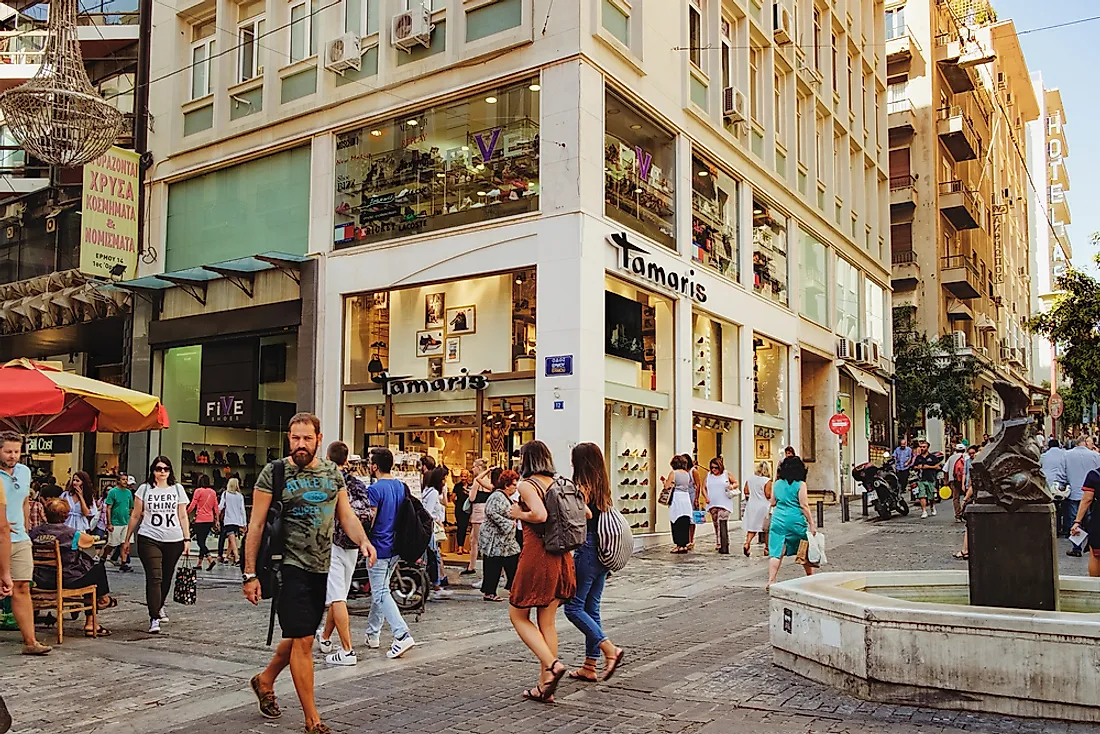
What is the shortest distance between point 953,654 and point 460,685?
10.6ft

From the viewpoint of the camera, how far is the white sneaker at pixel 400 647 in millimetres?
8258

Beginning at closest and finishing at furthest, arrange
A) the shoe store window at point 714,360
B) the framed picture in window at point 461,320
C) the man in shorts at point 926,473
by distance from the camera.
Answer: the framed picture in window at point 461,320
the shoe store window at point 714,360
the man in shorts at point 926,473

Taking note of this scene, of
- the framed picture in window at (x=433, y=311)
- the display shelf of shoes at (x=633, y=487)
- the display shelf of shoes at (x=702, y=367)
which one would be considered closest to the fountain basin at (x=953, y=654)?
the display shelf of shoes at (x=633, y=487)

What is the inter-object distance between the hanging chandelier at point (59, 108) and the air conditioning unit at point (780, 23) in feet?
52.3

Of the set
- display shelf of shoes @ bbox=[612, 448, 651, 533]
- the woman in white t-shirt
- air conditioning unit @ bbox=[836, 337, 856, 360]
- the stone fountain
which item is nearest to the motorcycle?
display shelf of shoes @ bbox=[612, 448, 651, 533]

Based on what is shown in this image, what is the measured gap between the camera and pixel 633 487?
19.0m

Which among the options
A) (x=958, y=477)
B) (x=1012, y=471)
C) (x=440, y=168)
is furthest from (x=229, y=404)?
(x=1012, y=471)

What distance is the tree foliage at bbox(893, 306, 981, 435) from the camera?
37.5 m

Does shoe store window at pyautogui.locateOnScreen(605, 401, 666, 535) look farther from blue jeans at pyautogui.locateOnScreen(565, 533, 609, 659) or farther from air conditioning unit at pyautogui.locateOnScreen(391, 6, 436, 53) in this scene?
blue jeans at pyautogui.locateOnScreen(565, 533, 609, 659)

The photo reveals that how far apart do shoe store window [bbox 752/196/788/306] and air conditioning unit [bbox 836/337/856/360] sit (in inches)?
181

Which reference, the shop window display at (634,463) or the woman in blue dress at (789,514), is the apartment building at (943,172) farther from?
the woman in blue dress at (789,514)

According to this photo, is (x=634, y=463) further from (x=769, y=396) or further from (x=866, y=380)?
(x=866, y=380)

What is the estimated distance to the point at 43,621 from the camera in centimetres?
987

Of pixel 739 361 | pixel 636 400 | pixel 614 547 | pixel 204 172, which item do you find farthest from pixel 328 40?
pixel 614 547
